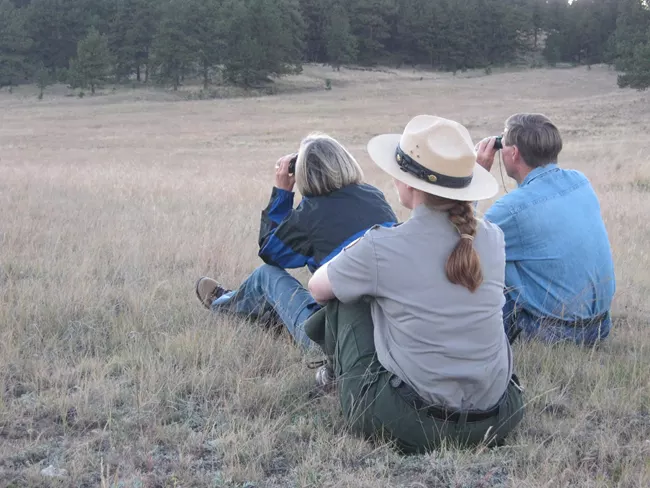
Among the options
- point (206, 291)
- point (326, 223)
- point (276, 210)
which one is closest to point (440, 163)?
point (326, 223)

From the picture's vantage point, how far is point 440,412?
2688 mm

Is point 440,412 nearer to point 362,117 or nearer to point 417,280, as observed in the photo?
point 417,280

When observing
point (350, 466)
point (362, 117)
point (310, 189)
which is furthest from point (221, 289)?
point (362, 117)

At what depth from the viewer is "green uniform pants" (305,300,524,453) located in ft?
8.77

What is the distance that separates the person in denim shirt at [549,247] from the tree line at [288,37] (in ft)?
132

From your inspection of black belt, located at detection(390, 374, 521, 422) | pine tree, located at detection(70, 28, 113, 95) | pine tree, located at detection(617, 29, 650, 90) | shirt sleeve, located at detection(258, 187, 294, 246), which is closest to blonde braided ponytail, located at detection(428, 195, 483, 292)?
black belt, located at detection(390, 374, 521, 422)

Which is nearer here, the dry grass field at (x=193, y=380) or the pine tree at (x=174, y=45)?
the dry grass field at (x=193, y=380)

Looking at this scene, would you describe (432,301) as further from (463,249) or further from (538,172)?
(538,172)

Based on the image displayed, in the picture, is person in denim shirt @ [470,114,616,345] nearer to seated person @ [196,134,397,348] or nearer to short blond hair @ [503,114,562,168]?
short blond hair @ [503,114,562,168]

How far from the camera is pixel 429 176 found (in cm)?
259

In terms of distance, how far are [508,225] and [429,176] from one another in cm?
126

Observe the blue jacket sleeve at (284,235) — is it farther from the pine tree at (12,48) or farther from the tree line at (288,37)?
the pine tree at (12,48)

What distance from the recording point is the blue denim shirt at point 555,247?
3697 mm

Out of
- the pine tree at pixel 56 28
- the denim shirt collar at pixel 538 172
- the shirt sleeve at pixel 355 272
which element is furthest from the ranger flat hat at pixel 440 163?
the pine tree at pixel 56 28
